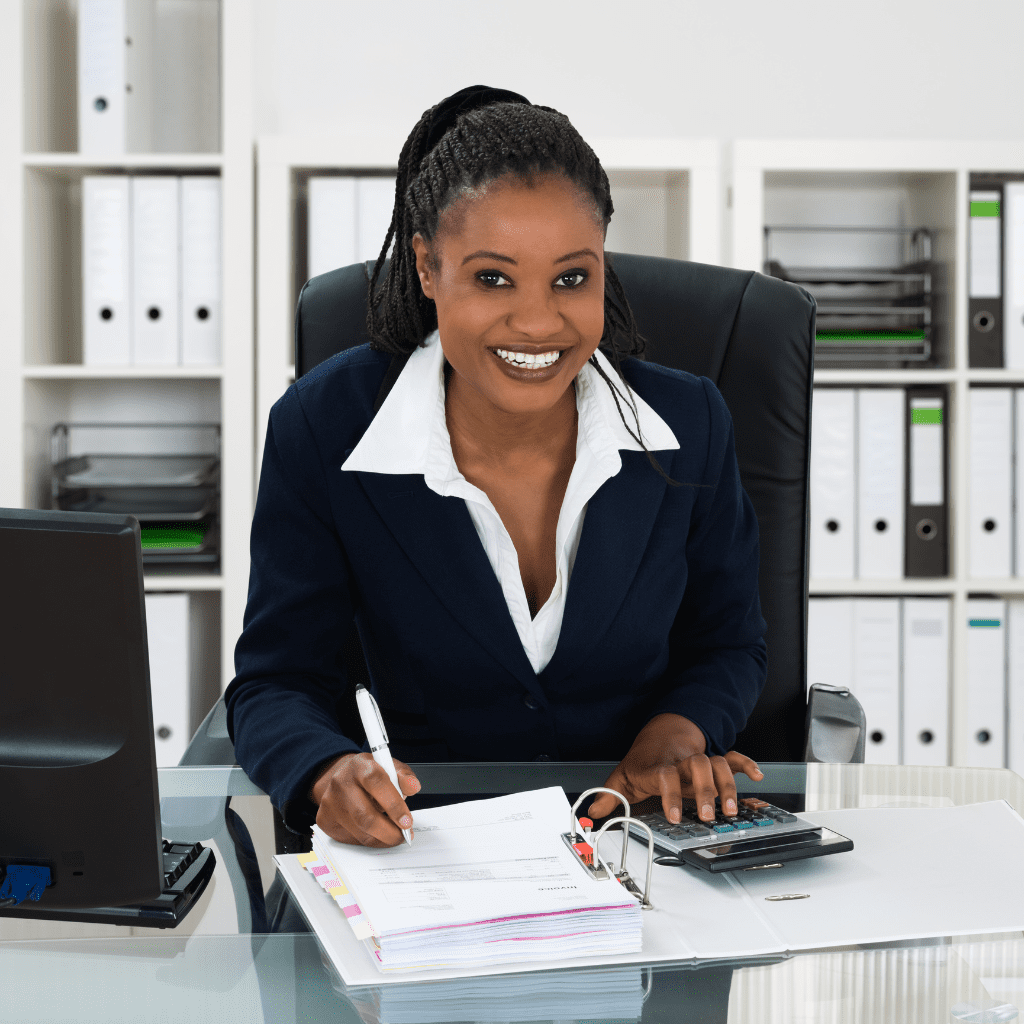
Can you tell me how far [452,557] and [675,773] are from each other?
0.33 metres

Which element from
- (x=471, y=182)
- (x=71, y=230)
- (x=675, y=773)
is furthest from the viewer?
(x=71, y=230)

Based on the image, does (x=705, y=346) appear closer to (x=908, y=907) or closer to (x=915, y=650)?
(x=908, y=907)

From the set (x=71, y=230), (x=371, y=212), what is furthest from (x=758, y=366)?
(x=71, y=230)

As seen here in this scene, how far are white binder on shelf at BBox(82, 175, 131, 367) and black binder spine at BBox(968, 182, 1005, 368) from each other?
5.34 ft

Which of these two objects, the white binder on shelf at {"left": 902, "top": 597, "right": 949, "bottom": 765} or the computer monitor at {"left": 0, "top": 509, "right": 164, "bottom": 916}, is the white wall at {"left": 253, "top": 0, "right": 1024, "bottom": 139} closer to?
the white binder on shelf at {"left": 902, "top": 597, "right": 949, "bottom": 765}

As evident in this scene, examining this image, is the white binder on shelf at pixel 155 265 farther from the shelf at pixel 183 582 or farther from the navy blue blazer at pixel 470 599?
the navy blue blazer at pixel 470 599

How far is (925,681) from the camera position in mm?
2205

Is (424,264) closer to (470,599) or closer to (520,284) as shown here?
(520,284)

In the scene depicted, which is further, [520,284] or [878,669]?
[878,669]

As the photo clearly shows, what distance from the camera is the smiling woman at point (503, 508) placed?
99 centimetres

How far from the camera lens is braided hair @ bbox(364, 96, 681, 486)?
984mm

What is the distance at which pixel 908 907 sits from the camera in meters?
0.70

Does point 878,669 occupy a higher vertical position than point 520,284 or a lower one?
lower

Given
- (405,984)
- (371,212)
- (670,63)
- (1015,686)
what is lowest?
(1015,686)
